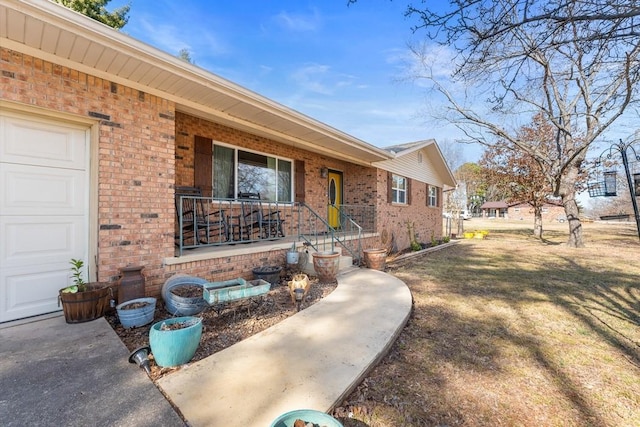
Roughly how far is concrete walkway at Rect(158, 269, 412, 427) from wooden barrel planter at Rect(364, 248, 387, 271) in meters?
2.83

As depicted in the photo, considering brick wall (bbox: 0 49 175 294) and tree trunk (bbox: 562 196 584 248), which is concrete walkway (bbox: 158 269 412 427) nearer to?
brick wall (bbox: 0 49 175 294)

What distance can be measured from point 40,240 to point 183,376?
2.64 metres

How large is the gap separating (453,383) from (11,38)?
5.41m

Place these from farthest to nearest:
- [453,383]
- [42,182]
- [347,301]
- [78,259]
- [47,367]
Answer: [347,301] → [78,259] → [42,182] → [453,383] → [47,367]

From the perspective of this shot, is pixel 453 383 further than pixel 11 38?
No

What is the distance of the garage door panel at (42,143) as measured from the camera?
10.5 feet

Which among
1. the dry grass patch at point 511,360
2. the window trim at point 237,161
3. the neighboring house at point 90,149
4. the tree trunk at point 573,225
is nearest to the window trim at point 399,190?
the window trim at point 237,161

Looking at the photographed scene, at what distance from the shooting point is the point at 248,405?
1978 mm

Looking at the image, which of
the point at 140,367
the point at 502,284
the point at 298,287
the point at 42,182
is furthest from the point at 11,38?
the point at 502,284

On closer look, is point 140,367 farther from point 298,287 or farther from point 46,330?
point 298,287

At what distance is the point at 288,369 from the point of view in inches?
96.3

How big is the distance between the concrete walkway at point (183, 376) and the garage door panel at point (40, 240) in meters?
0.72

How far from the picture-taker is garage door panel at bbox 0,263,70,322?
3.21 metres

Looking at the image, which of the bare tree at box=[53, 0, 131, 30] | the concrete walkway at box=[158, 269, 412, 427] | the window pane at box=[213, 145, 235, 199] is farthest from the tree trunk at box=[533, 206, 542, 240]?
the bare tree at box=[53, 0, 131, 30]
